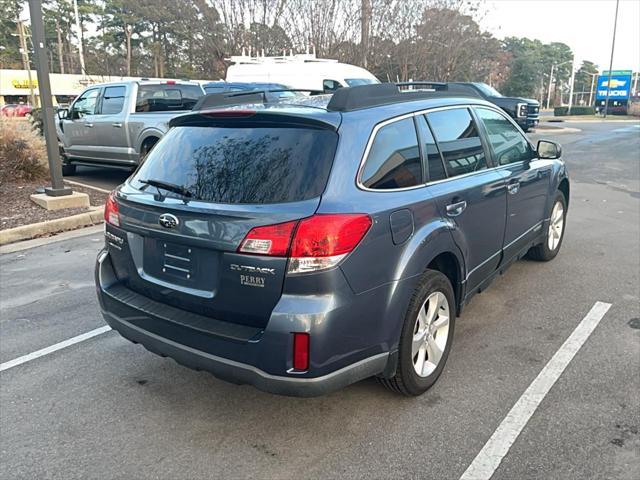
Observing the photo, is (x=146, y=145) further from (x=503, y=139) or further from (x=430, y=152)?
(x=430, y=152)

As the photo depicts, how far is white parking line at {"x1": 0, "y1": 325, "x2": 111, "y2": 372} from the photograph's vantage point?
382 cm

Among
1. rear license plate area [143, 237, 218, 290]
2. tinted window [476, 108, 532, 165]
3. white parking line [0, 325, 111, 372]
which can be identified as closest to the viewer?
rear license plate area [143, 237, 218, 290]

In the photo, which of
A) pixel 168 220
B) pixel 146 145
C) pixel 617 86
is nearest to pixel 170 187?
pixel 168 220

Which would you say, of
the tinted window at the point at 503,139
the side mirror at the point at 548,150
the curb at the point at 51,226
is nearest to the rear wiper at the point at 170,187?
the tinted window at the point at 503,139

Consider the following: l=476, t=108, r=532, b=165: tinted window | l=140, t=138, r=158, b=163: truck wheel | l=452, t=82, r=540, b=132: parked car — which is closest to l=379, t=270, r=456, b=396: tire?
l=476, t=108, r=532, b=165: tinted window

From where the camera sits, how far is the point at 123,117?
9.92m

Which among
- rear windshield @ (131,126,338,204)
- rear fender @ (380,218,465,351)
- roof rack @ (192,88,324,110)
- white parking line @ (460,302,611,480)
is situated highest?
roof rack @ (192,88,324,110)

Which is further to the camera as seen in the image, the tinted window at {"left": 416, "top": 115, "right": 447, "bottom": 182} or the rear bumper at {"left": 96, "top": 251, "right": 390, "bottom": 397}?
the tinted window at {"left": 416, "top": 115, "right": 447, "bottom": 182}

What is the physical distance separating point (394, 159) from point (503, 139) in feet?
6.07

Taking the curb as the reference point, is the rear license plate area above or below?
above

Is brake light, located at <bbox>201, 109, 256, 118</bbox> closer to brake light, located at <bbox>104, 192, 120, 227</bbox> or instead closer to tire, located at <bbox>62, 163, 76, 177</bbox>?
brake light, located at <bbox>104, 192, 120, 227</bbox>

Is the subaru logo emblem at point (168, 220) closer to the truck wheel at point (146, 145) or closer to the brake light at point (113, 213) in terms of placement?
the brake light at point (113, 213)

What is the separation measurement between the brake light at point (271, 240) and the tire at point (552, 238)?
3.79 meters

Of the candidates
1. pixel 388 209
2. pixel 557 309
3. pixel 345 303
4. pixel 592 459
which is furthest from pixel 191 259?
pixel 557 309
